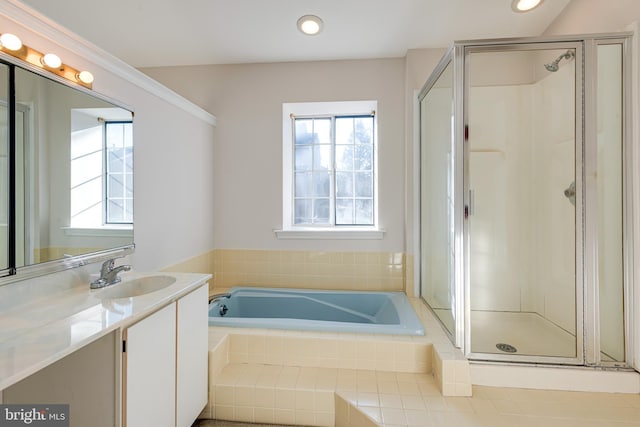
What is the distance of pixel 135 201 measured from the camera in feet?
5.77

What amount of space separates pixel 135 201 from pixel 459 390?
82.0 inches

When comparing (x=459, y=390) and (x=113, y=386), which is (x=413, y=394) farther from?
(x=113, y=386)

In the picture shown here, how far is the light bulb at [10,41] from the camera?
3.47 ft

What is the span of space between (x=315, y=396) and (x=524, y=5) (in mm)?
2678

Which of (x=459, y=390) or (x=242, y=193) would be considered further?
(x=242, y=193)

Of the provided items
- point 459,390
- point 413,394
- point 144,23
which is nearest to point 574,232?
point 459,390

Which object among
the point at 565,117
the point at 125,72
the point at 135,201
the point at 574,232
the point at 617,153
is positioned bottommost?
the point at 574,232

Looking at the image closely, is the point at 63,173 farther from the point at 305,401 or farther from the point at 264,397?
the point at 305,401

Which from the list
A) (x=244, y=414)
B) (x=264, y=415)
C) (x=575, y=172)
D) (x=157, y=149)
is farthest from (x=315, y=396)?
(x=575, y=172)

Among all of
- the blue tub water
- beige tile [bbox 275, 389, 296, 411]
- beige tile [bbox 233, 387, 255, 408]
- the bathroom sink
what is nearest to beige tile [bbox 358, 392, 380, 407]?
beige tile [bbox 275, 389, 296, 411]

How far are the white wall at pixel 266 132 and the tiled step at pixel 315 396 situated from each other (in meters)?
1.19

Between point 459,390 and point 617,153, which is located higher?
point 617,153

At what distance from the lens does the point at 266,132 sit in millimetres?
2693

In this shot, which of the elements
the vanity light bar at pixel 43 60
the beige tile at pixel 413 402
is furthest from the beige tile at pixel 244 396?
the vanity light bar at pixel 43 60
